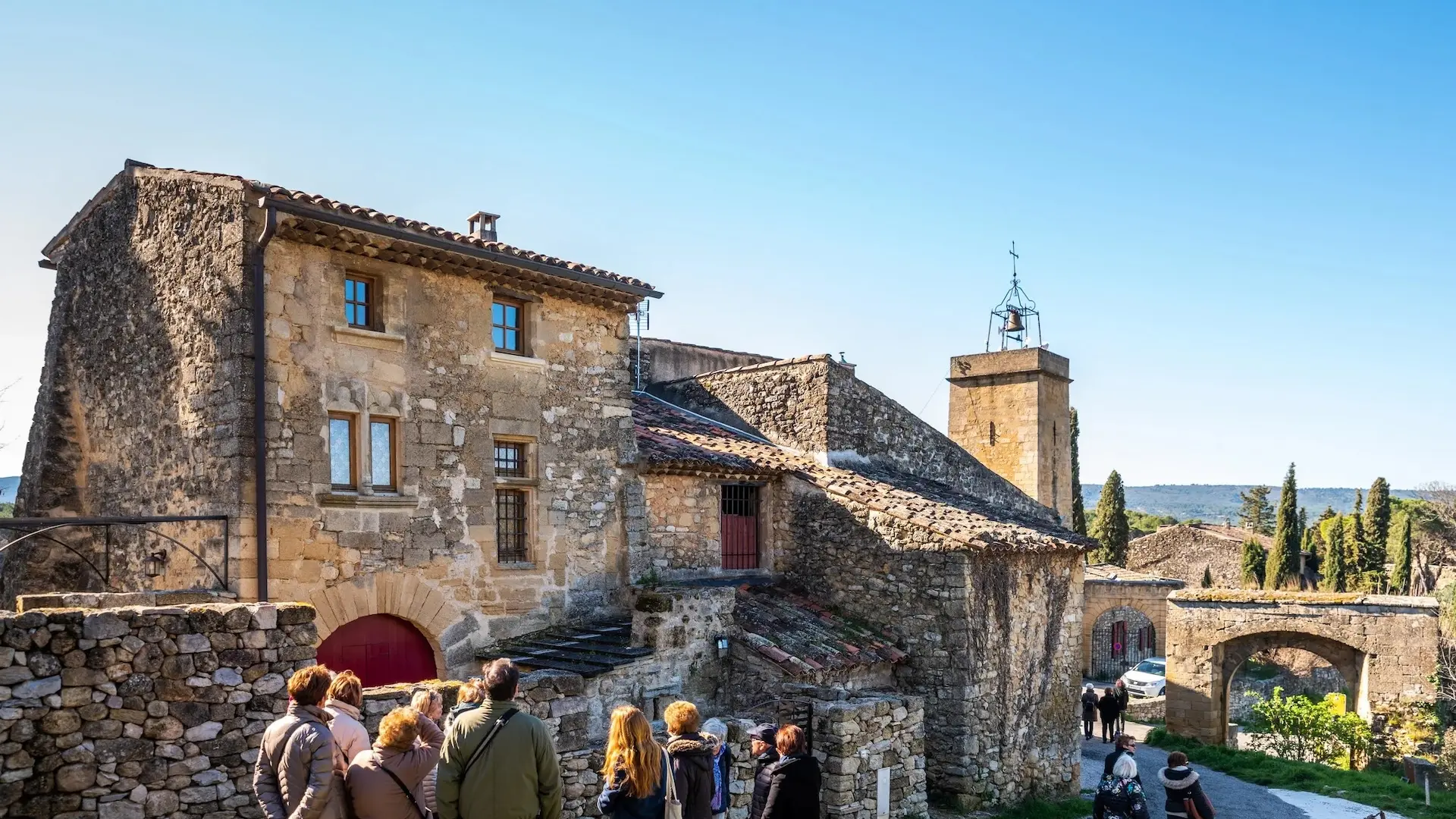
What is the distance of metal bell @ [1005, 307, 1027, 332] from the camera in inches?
1013

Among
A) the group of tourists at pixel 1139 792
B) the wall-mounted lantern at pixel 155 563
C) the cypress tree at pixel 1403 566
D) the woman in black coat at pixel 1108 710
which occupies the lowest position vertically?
the woman in black coat at pixel 1108 710

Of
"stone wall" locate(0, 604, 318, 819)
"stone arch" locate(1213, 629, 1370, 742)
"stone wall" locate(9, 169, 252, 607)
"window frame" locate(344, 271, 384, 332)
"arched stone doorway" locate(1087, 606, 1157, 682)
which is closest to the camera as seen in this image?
"stone wall" locate(0, 604, 318, 819)

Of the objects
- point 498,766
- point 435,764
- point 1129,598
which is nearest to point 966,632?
point 435,764

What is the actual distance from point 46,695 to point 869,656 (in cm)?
1104

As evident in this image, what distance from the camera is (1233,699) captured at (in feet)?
110

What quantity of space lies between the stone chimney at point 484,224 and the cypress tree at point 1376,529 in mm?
41960

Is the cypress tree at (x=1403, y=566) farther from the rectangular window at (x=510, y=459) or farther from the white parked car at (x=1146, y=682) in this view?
the rectangular window at (x=510, y=459)

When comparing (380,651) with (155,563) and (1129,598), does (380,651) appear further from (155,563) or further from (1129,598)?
(1129,598)

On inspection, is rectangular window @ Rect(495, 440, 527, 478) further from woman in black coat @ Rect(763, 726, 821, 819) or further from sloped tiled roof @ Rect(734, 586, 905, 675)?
woman in black coat @ Rect(763, 726, 821, 819)

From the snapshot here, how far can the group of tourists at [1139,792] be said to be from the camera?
9812mm

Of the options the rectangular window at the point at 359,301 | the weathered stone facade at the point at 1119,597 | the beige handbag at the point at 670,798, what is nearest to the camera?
the beige handbag at the point at 670,798

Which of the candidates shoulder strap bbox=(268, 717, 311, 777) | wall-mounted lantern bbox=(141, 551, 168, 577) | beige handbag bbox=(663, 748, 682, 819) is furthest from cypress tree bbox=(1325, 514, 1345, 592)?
shoulder strap bbox=(268, 717, 311, 777)

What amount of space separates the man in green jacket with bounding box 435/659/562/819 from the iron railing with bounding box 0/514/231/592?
6.21m

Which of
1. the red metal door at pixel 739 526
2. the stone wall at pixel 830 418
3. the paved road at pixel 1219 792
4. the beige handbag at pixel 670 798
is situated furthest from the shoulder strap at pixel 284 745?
the paved road at pixel 1219 792
